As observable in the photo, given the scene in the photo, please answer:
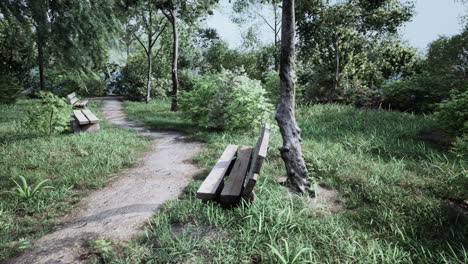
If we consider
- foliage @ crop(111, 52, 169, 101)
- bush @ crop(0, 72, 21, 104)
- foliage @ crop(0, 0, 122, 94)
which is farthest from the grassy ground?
foliage @ crop(111, 52, 169, 101)

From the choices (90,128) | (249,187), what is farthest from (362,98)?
(90,128)

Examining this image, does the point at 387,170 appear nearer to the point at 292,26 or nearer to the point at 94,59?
the point at 292,26

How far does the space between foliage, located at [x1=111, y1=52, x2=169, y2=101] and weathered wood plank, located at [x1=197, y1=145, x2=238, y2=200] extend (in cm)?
1653

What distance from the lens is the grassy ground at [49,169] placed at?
2.94m

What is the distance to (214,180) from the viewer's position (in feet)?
9.03

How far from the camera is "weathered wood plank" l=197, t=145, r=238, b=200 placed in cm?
246

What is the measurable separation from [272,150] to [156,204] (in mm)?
2512

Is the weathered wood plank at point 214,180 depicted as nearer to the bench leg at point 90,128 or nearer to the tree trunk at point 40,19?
the tree trunk at point 40,19

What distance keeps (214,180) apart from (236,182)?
24cm

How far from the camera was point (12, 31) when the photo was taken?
12.3 ft

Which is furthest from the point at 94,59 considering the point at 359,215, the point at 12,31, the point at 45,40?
the point at 359,215

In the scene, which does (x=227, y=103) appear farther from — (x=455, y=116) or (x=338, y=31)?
(x=338, y=31)

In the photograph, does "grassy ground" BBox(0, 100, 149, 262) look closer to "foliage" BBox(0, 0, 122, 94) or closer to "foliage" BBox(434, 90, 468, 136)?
"foliage" BBox(0, 0, 122, 94)

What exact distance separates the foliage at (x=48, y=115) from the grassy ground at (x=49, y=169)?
26 centimetres
